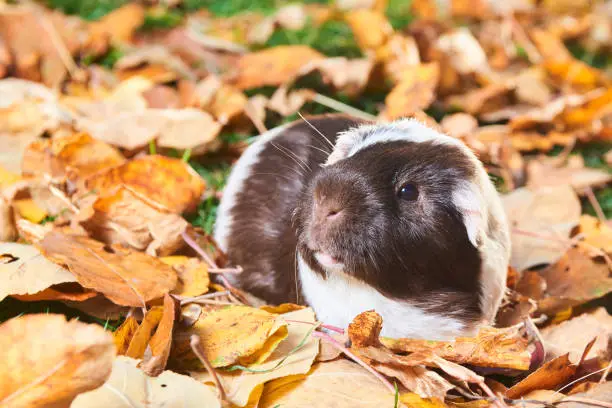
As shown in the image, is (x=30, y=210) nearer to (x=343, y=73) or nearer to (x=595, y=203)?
(x=343, y=73)

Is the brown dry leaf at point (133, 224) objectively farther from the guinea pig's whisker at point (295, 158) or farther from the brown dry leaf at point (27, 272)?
the guinea pig's whisker at point (295, 158)

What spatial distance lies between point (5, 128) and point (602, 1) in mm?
6354

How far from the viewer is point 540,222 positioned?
3918mm

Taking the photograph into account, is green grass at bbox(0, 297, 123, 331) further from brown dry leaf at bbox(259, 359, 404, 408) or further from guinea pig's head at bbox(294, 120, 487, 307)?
guinea pig's head at bbox(294, 120, 487, 307)

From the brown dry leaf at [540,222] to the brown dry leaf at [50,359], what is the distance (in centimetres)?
241

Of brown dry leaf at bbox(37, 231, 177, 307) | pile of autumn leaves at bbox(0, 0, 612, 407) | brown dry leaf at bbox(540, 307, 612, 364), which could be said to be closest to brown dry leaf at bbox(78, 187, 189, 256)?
pile of autumn leaves at bbox(0, 0, 612, 407)

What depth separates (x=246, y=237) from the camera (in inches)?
129

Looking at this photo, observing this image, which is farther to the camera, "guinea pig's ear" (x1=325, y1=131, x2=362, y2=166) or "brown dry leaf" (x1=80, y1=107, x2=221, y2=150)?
"brown dry leaf" (x1=80, y1=107, x2=221, y2=150)

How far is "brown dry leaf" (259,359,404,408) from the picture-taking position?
7.73 feet

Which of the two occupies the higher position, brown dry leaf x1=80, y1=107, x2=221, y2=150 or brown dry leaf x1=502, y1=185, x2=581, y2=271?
brown dry leaf x1=80, y1=107, x2=221, y2=150

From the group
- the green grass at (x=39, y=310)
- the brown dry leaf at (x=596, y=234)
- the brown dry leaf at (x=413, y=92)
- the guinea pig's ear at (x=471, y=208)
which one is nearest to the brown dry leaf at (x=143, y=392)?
the green grass at (x=39, y=310)

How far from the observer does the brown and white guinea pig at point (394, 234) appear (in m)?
2.47

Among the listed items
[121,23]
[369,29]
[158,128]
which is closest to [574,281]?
[158,128]

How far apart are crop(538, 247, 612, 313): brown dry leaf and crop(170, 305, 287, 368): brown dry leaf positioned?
1.35 metres
